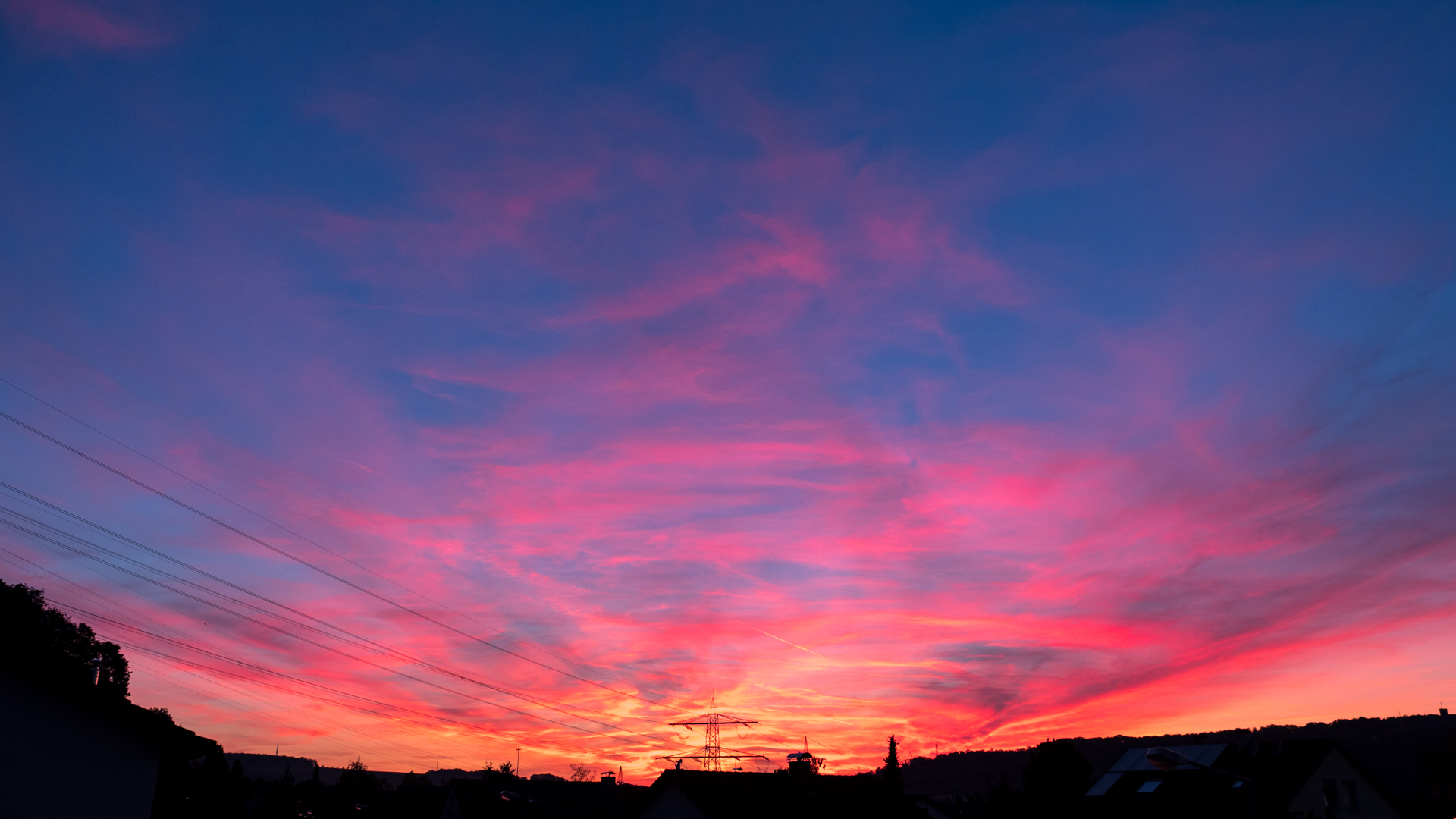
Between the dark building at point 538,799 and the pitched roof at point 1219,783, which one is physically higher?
the pitched roof at point 1219,783

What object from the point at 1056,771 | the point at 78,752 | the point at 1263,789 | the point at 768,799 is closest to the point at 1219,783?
the point at 1263,789

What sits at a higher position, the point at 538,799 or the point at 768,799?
the point at 768,799

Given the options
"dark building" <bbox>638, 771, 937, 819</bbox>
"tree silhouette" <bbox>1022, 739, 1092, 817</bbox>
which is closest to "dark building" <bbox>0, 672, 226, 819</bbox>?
"dark building" <bbox>638, 771, 937, 819</bbox>

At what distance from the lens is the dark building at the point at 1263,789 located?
5744 cm

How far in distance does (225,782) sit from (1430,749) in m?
109

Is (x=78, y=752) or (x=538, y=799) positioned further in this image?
(x=538, y=799)

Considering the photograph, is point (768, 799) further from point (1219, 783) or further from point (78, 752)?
point (78, 752)

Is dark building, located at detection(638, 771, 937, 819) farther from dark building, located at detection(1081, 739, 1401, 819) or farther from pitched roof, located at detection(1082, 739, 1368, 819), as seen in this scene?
dark building, located at detection(1081, 739, 1401, 819)

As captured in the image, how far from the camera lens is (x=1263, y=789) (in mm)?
58594

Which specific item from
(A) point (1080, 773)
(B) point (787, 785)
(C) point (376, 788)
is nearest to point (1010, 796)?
(A) point (1080, 773)

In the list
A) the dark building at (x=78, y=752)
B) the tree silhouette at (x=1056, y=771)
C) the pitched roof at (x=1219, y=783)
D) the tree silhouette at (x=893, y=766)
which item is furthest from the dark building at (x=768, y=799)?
the tree silhouette at (x=893, y=766)

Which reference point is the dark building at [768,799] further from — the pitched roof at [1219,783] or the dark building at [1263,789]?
the dark building at [1263,789]

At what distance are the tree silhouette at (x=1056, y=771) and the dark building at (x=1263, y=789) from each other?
687 inches

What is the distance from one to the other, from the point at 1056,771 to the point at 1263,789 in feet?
107
